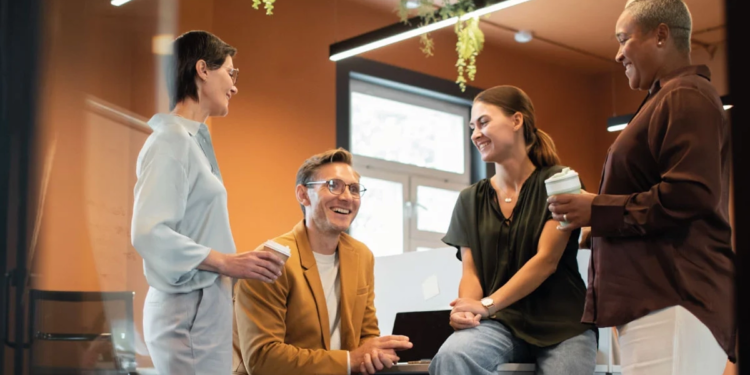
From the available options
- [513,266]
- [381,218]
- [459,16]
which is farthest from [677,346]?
[381,218]

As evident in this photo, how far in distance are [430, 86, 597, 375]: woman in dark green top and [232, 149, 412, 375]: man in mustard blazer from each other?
0.29 metres

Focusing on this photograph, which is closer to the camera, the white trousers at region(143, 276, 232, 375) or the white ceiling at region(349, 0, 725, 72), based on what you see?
the white trousers at region(143, 276, 232, 375)

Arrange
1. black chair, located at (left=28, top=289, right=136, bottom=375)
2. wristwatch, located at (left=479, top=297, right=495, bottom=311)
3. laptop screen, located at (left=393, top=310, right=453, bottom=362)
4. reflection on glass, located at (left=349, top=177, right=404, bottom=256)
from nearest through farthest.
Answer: black chair, located at (left=28, top=289, right=136, bottom=375) < wristwatch, located at (left=479, top=297, right=495, bottom=311) < laptop screen, located at (left=393, top=310, right=453, bottom=362) < reflection on glass, located at (left=349, top=177, right=404, bottom=256)

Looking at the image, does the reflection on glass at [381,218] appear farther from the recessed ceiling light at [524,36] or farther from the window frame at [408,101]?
the recessed ceiling light at [524,36]

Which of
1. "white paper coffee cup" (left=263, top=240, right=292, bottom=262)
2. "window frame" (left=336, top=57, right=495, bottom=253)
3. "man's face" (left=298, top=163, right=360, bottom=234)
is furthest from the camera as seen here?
"window frame" (left=336, top=57, right=495, bottom=253)

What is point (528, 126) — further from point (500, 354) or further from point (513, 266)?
point (500, 354)

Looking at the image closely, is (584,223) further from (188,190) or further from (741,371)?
(741,371)

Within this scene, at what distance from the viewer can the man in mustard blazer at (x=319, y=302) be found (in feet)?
7.80

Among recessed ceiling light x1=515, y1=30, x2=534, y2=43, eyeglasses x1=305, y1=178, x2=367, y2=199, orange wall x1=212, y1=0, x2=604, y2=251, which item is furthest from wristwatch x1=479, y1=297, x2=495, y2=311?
recessed ceiling light x1=515, y1=30, x2=534, y2=43

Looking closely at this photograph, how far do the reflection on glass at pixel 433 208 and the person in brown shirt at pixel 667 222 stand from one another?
514cm

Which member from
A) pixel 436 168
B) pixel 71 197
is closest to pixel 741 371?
pixel 71 197

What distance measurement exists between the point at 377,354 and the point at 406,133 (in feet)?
15.6

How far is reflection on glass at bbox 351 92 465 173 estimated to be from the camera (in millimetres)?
6594

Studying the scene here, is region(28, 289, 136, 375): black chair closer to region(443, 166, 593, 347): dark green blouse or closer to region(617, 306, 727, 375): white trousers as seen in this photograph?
region(617, 306, 727, 375): white trousers
